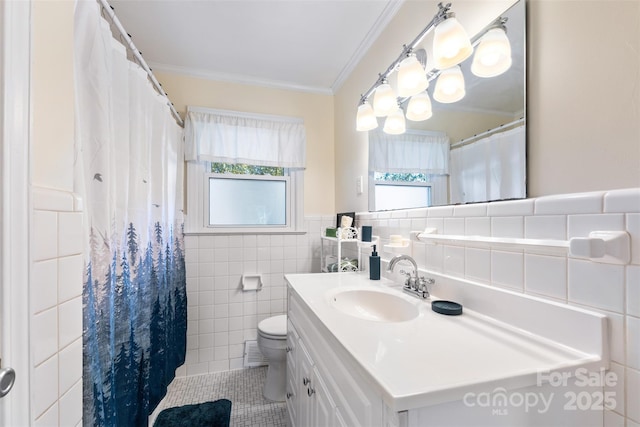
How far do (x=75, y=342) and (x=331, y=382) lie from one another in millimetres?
703

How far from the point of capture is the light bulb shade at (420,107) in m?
1.21

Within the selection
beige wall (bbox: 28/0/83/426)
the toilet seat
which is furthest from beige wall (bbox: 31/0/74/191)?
the toilet seat

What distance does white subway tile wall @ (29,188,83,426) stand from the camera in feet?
1.83

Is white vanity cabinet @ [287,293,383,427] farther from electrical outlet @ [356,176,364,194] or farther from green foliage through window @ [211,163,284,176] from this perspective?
green foliage through window @ [211,163,284,176]

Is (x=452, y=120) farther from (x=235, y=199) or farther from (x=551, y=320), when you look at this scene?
(x=235, y=199)

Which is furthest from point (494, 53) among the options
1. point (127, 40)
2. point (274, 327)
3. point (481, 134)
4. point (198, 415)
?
point (198, 415)

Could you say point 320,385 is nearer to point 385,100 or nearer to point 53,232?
point 53,232

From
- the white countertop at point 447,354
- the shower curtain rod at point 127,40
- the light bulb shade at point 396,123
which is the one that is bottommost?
the white countertop at point 447,354

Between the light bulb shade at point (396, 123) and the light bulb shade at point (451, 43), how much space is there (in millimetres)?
386

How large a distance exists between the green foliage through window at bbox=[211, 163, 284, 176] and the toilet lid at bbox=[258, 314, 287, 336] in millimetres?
1192

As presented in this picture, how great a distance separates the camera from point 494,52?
87 cm

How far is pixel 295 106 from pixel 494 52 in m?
1.72

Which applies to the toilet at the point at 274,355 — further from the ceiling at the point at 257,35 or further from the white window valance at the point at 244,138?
the ceiling at the point at 257,35

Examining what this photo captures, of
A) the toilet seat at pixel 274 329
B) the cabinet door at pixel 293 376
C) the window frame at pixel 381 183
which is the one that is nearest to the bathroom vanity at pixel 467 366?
the cabinet door at pixel 293 376
